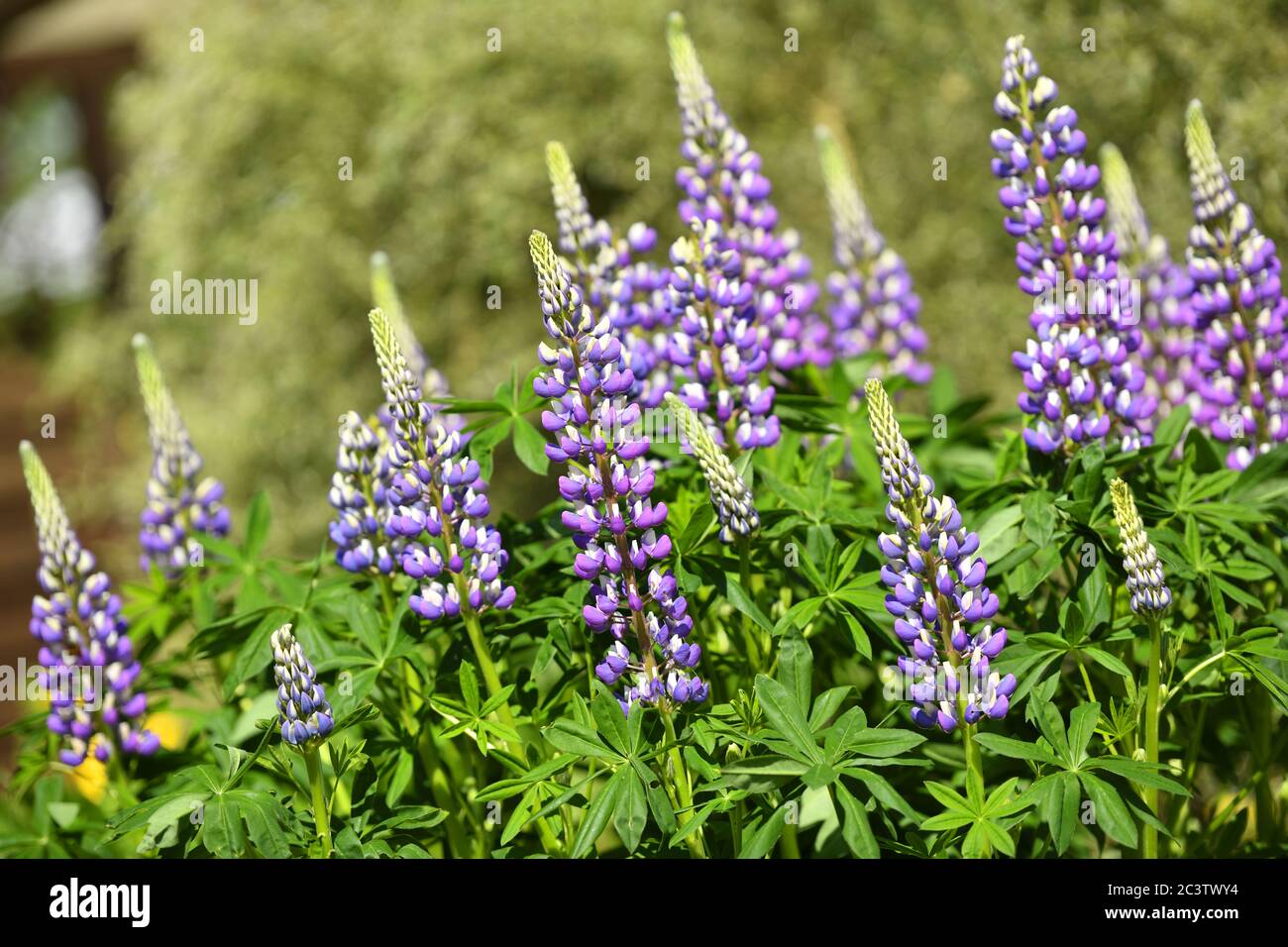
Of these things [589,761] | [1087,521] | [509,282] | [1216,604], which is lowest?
[589,761]

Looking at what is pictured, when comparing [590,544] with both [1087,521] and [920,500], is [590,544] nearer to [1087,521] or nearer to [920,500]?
[920,500]

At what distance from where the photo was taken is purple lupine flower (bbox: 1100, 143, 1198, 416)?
3.23m

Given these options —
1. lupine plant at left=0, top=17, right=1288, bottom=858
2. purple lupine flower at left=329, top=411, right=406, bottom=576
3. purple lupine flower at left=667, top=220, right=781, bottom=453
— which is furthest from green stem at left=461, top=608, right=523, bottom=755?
purple lupine flower at left=667, top=220, right=781, bottom=453

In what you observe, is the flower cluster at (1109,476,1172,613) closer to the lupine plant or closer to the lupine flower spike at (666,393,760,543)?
the lupine plant

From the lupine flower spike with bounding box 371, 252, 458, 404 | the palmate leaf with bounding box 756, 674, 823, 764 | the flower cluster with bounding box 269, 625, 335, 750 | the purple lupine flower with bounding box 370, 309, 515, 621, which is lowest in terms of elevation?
the palmate leaf with bounding box 756, 674, 823, 764

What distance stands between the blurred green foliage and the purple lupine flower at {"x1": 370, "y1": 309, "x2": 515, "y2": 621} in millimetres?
3338

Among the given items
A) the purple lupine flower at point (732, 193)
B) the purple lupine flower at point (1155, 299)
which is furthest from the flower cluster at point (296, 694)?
the purple lupine flower at point (1155, 299)

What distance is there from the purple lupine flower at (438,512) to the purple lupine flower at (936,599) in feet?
2.29

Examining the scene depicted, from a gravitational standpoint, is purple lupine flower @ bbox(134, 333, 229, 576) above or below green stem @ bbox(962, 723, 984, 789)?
above

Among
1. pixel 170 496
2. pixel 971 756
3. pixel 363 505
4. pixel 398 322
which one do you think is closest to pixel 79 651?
pixel 170 496

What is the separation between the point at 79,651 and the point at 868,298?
2.28 m

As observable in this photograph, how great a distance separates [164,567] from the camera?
10.6 ft
